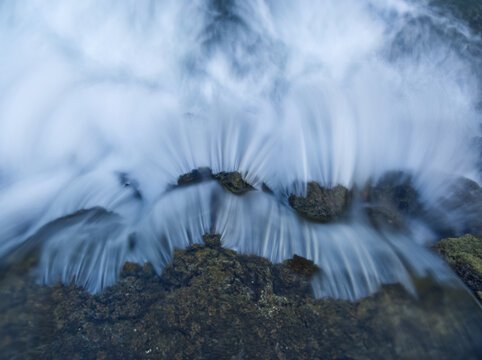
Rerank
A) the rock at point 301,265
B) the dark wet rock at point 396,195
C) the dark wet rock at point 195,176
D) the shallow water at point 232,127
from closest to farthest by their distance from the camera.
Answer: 1. the rock at point 301,265
2. the shallow water at point 232,127
3. the dark wet rock at point 396,195
4. the dark wet rock at point 195,176

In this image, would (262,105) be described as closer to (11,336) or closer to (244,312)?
(244,312)

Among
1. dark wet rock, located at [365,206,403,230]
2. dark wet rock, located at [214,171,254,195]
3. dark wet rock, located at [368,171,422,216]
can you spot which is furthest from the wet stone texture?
dark wet rock, located at [368,171,422,216]

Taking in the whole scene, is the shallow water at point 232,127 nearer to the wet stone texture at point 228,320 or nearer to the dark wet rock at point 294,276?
the dark wet rock at point 294,276

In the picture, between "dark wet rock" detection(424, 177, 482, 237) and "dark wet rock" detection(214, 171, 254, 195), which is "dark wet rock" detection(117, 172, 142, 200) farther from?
"dark wet rock" detection(424, 177, 482, 237)

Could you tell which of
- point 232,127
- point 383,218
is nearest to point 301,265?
point 383,218

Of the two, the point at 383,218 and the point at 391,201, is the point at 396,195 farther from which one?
the point at 383,218

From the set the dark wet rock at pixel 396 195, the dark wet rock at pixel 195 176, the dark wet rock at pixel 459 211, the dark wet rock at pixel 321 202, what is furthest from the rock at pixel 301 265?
the dark wet rock at pixel 459 211

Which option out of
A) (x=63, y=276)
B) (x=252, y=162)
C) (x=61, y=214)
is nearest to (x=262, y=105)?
(x=252, y=162)
